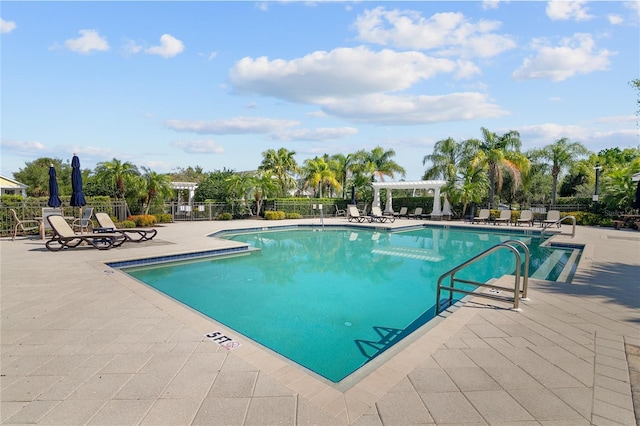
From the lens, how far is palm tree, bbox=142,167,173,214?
18.4m

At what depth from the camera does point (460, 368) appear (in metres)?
3.07

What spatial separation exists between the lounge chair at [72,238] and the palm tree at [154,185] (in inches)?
325

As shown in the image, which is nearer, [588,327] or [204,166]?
[588,327]

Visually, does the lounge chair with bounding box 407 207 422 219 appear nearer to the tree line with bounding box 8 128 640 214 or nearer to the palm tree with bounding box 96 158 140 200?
the tree line with bounding box 8 128 640 214

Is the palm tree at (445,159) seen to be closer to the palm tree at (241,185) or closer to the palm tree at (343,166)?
the palm tree at (343,166)

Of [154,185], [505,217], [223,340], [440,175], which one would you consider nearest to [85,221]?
[154,185]

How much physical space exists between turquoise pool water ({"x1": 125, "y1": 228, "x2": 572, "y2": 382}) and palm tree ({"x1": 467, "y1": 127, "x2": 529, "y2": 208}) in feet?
36.7

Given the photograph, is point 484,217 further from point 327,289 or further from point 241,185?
point 327,289

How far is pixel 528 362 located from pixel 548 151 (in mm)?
26741

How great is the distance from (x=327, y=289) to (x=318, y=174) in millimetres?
21815

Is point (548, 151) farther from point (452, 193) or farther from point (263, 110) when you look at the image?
point (263, 110)

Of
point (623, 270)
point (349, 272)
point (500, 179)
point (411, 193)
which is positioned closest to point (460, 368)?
point (349, 272)

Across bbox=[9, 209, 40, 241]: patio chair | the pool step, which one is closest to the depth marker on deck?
the pool step

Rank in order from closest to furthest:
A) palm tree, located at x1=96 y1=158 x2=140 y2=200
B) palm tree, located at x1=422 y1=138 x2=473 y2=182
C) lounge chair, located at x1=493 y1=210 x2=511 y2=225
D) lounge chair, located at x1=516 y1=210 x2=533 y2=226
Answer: palm tree, located at x1=96 y1=158 x2=140 y2=200 < lounge chair, located at x1=516 y1=210 x2=533 y2=226 < lounge chair, located at x1=493 y1=210 x2=511 y2=225 < palm tree, located at x1=422 y1=138 x2=473 y2=182
